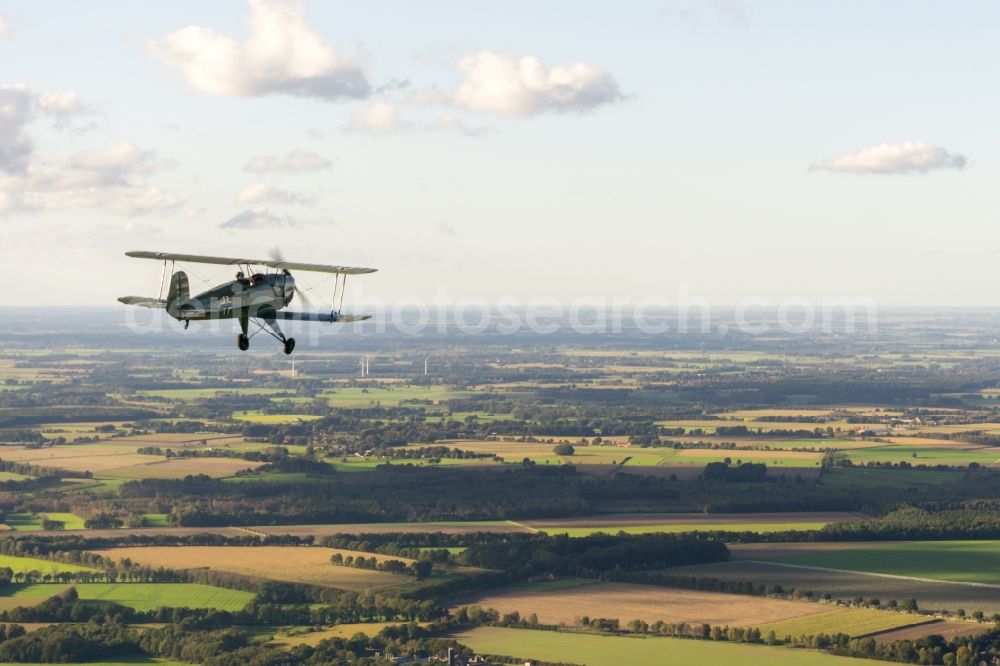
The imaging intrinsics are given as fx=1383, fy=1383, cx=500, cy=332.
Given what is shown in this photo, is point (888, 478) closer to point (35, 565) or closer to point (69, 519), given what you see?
point (69, 519)

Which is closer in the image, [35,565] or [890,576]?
[890,576]

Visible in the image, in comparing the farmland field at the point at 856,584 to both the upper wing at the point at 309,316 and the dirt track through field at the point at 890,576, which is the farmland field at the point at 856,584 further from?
the upper wing at the point at 309,316

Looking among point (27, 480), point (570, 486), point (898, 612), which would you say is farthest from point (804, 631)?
point (27, 480)

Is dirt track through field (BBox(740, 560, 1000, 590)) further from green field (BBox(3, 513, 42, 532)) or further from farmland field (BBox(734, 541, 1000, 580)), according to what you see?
green field (BBox(3, 513, 42, 532))

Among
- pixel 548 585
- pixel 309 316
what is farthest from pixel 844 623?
pixel 309 316

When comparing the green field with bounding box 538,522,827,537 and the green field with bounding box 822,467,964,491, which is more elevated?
the green field with bounding box 822,467,964,491

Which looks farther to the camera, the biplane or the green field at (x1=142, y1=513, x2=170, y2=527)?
the green field at (x1=142, y1=513, x2=170, y2=527)

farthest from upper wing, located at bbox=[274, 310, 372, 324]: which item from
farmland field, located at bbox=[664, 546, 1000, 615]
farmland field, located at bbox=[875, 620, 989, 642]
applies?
farmland field, located at bbox=[664, 546, 1000, 615]
